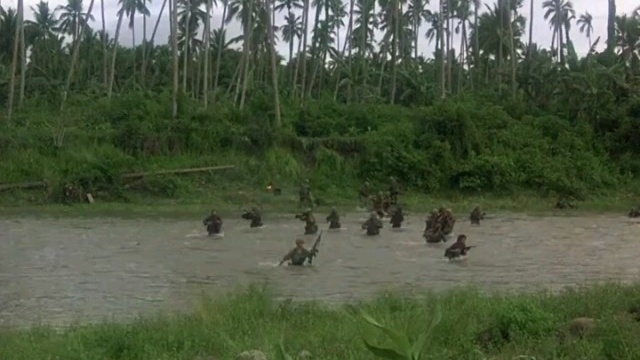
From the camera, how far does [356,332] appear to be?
11.0m

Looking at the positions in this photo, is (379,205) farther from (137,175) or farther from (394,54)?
(394,54)

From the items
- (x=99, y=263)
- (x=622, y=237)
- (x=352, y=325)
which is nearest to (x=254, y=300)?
(x=352, y=325)

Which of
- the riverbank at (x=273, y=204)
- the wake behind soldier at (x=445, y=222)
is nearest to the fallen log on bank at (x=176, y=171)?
the riverbank at (x=273, y=204)

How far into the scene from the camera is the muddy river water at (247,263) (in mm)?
16984

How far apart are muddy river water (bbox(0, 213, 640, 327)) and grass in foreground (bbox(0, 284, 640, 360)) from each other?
2551 mm

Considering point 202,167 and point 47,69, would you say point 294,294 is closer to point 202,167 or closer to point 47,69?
point 202,167

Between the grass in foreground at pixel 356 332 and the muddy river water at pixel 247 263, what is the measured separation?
8.37ft

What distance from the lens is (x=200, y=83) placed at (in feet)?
230

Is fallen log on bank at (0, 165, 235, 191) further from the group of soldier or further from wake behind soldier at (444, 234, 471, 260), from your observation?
wake behind soldier at (444, 234, 471, 260)

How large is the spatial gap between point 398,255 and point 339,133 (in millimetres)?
26267

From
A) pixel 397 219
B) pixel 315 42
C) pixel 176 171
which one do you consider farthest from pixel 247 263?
pixel 315 42

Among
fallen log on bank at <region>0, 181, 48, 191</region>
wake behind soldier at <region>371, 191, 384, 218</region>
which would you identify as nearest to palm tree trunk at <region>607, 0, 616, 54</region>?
wake behind soldier at <region>371, 191, 384, 218</region>

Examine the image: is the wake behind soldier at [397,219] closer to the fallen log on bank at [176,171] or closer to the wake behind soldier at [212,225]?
the wake behind soldier at [212,225]

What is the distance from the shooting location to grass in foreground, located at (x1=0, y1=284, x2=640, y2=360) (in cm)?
1010
